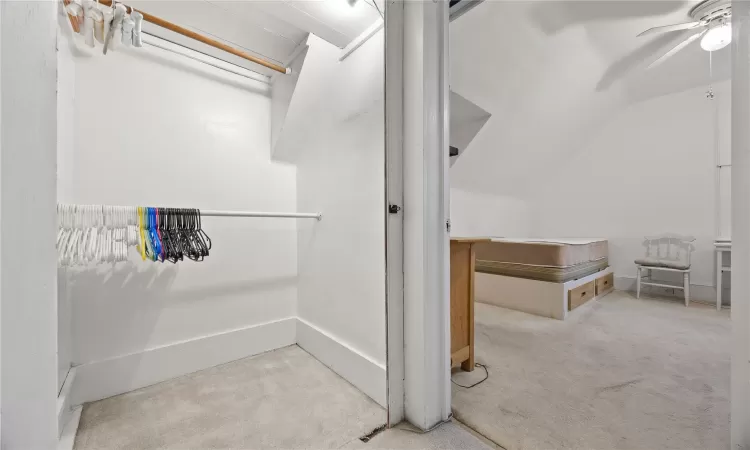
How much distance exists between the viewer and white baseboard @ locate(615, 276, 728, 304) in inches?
130

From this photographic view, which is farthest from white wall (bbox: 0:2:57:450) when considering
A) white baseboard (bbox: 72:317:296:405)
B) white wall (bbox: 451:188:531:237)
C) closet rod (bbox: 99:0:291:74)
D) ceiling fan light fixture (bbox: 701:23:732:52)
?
white wall (bbox: 451:188:531:237)

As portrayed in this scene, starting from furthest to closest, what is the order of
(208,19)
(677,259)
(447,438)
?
(677,259) → (208,19) → (447,438)

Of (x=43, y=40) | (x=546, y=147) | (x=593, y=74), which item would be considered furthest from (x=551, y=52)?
(x=43, y=40)

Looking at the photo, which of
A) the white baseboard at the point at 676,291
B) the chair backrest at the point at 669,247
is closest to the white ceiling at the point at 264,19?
the chair backrest at the point at 669,247

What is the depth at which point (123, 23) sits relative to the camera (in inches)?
52.8

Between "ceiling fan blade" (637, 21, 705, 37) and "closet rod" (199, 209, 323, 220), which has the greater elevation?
"ceiling fan blade" (637, 21, 705, 37)

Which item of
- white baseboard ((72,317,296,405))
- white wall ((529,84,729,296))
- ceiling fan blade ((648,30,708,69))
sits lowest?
white baseboard ((72,317,296,405))

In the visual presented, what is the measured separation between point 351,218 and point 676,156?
4.29 meters

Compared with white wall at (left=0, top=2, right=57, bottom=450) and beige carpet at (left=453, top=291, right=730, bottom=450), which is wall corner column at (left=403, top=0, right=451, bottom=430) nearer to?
beige carpet at (left=453, top=291, right=730, bottom=450)

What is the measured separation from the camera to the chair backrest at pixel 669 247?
345 centimetres

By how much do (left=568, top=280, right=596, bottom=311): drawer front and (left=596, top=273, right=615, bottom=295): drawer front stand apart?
0.16 metres

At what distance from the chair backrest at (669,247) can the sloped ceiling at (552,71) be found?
151cm

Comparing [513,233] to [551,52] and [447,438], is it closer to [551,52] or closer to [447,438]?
[551,52]

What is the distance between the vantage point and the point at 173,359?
175 centimetres
